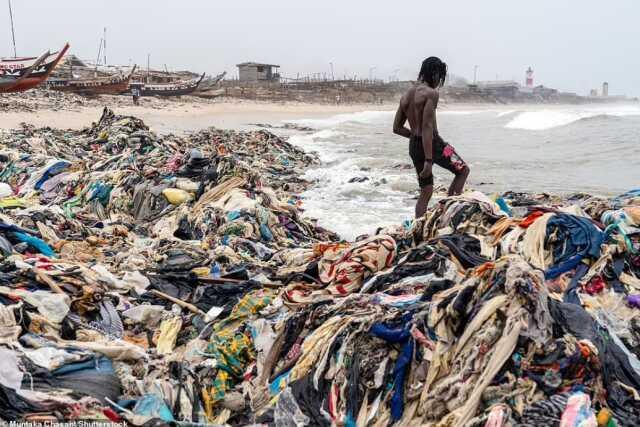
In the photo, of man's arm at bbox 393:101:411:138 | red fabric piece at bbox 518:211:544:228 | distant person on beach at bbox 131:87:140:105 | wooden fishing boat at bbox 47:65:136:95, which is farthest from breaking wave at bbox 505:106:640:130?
red fabric piece at bbox 518:211:544:228

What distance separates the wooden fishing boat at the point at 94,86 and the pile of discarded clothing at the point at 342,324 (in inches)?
1288

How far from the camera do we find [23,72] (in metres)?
24.4

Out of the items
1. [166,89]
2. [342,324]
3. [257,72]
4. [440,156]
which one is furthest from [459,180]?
[257,72]

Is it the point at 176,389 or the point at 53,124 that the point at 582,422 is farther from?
the point at 53,124

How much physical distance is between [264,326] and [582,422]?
1.96 meters

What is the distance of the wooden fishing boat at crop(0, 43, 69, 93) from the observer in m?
24.0

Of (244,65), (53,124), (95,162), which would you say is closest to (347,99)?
(244,65)

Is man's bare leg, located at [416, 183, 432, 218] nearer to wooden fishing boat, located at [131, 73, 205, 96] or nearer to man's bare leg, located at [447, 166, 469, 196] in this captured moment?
man's bare leg, located at [447, 166, 469, 196]

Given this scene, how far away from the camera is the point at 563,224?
3.76m

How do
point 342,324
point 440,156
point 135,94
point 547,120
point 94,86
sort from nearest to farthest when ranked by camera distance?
point 342,324
point 440,156
point 94,86
point 135,94
point 547,120

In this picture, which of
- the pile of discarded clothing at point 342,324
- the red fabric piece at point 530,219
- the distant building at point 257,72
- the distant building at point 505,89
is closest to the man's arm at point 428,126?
the pile of discarded clothing at point 342,324

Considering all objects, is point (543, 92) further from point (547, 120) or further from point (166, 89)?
point (166, 89)

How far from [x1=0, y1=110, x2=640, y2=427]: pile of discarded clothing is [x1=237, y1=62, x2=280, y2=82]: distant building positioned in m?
59.1

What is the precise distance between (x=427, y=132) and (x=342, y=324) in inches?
110
